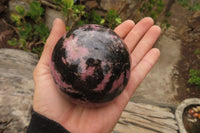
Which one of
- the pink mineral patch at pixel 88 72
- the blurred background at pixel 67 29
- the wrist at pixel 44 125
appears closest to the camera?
the pink mineral patch at pixel 88 72

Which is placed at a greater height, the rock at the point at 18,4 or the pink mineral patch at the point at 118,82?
the pink mineral patch at the point at 118,82

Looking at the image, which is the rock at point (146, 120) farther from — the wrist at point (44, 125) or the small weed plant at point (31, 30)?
the small weed plant at point (31, 30)

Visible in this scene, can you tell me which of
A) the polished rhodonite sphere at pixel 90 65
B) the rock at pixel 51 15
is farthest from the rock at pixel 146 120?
the rock at pixel 51 15

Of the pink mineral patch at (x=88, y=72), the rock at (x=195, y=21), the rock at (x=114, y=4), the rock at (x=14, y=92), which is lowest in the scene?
the rock at (x=14, y=92)

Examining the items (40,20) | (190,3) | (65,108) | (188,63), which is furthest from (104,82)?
(190,3)

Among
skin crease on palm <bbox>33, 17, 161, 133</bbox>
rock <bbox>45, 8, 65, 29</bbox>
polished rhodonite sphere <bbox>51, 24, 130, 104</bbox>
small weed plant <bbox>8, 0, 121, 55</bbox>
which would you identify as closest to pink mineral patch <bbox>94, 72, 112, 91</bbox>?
polished rhodonite sphere <bbox>51, 24, 130, 104</bbox>

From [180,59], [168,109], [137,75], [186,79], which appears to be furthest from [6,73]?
[180,59]

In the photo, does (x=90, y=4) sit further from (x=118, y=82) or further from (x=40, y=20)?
(x=118, y=82)
